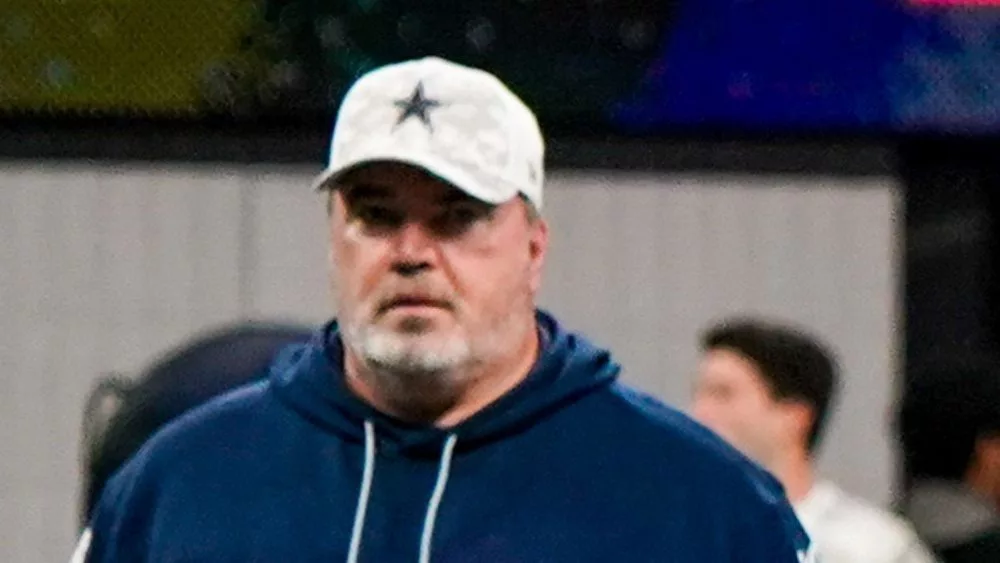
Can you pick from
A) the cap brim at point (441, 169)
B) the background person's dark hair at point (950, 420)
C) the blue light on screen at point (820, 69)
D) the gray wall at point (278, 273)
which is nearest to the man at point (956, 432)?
the background person's dark hair at point (950, 420)

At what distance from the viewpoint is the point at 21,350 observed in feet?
12.3

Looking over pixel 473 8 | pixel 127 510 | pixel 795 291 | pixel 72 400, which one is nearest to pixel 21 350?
pixel 72 400

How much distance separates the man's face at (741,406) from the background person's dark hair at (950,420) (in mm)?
300

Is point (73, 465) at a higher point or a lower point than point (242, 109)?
lower

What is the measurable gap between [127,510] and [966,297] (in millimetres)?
2450

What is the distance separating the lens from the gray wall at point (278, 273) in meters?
3.75

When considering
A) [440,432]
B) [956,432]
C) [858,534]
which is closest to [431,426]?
[440,432]

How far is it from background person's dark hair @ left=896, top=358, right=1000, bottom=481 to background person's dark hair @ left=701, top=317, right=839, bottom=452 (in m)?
0.19

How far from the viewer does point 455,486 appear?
1661 millimetres

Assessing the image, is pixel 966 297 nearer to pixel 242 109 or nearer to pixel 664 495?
pixel 242 109

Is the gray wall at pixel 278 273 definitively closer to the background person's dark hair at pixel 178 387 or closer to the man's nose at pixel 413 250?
the background person's dark hair at pixel 178 387

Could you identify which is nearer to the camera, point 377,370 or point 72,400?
point 377,370

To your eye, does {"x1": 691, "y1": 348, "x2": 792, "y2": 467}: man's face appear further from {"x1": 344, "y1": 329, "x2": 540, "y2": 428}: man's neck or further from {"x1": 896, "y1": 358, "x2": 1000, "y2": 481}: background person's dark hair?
{"x1": 344, "y1": 329, "x2": 540, "y2": 428}: man's neck

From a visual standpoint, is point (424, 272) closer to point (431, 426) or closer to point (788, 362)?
point (431, 426)
